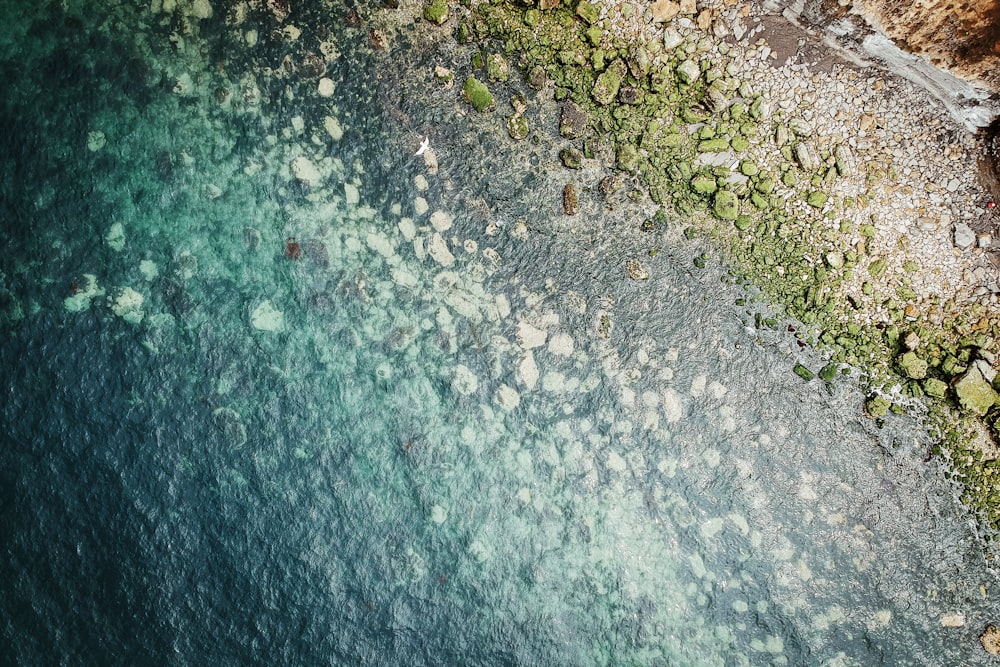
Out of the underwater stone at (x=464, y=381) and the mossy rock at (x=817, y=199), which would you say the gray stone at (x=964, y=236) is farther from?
the underwater stone at (x=464, y=381)

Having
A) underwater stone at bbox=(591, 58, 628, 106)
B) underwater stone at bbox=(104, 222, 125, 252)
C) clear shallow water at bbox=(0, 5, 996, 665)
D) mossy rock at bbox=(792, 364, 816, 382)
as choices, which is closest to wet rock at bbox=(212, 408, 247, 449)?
clear shallow water at bbox=(0, 5, 996, 665)

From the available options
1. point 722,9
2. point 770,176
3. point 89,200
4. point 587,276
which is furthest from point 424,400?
point 722,9

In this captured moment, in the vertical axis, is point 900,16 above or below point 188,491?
above

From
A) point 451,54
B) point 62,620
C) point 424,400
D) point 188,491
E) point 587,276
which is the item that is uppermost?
point 451,54

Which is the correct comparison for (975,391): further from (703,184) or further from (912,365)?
(703,184)

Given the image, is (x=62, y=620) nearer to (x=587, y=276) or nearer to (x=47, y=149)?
(x=47, y=149)

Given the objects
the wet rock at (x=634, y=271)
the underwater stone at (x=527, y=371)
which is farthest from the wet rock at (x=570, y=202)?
the underwater stone at (x=527, y=371)

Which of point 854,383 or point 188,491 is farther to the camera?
Answer: point 854,383
